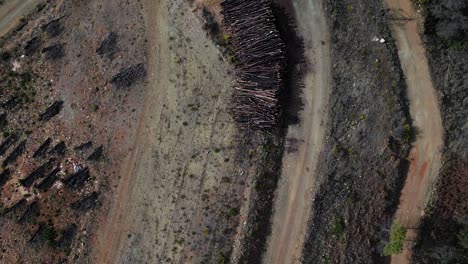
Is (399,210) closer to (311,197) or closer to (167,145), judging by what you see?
(311,197)

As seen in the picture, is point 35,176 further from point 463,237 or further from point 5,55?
point 463,237

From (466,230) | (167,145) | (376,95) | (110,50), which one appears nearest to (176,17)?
(110,50)

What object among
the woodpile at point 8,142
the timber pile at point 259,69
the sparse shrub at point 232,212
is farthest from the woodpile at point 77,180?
the timber pile at point 259,69

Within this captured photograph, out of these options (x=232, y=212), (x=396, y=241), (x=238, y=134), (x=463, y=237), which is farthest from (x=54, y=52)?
(x=463, y=237)

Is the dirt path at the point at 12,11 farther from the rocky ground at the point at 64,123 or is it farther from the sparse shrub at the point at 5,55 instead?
the sparse shrub at the point at 5,55

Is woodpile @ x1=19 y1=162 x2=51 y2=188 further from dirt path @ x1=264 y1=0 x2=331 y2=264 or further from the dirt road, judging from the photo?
dirt path @ x1=264 y1=0 x2=331 y2=264

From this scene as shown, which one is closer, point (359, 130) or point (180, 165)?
point (180, 165)
